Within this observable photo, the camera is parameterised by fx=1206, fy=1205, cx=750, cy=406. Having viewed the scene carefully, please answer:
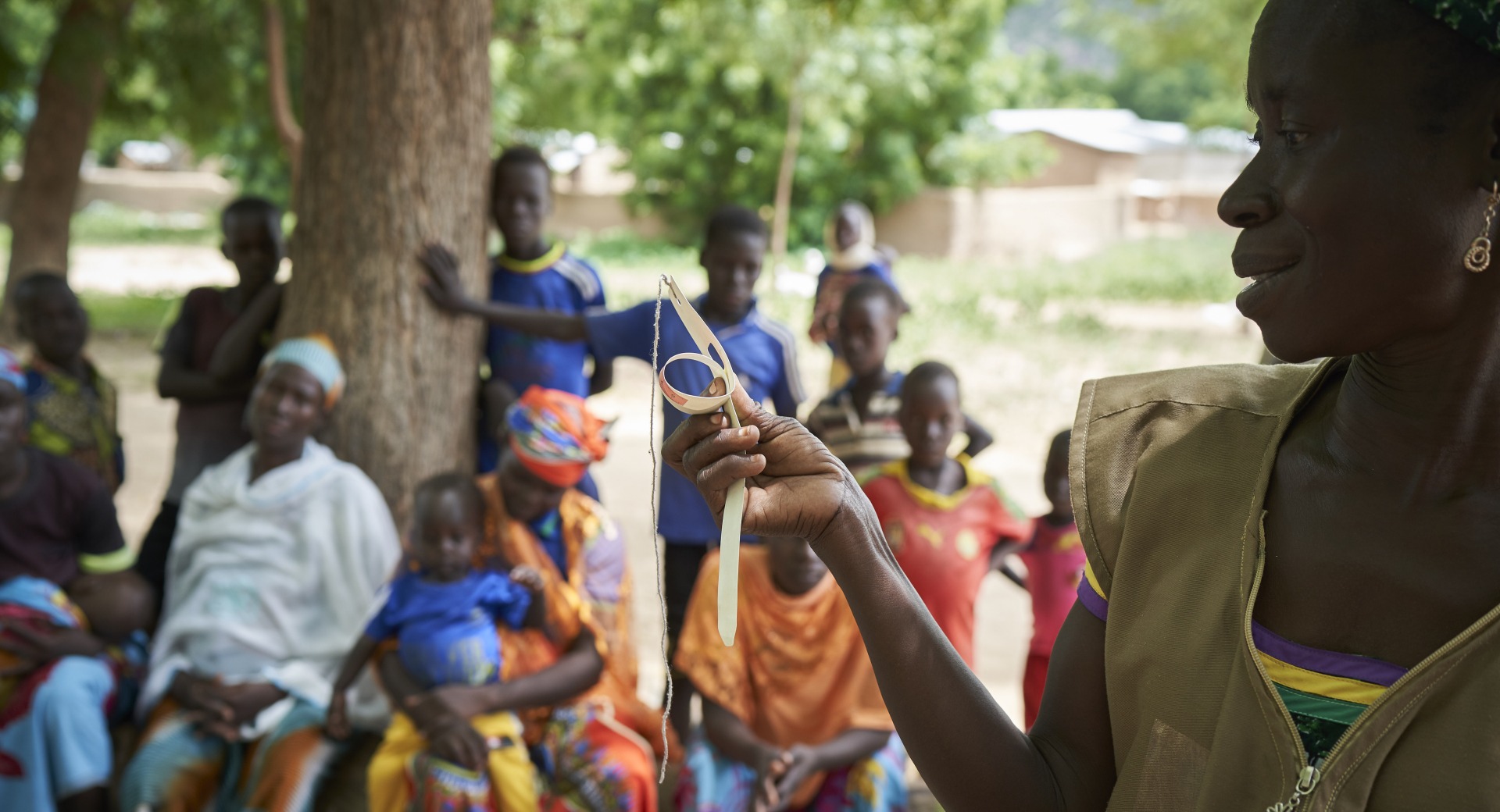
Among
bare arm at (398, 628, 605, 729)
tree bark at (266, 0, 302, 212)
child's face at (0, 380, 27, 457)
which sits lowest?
bare arm at (398, 628, 605, 729)

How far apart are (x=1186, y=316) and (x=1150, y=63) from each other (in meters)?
4.70

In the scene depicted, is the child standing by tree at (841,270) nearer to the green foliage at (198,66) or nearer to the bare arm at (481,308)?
the bare arm at (481,308)

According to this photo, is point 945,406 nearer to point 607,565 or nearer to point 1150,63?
point 607,565

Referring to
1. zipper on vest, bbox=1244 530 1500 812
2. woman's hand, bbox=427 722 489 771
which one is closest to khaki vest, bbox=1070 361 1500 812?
zipper on vest, bbox=1244 530 1500 812

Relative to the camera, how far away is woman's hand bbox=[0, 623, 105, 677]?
3.10m

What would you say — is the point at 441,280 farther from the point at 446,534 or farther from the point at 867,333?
the point at 867,333

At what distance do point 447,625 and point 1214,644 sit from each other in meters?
2.31

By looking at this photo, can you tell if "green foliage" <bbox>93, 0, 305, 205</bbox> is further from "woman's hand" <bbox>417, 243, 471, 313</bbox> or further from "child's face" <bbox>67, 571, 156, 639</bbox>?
"child's face" <bbox>67, 571, 156, 639</bbox>

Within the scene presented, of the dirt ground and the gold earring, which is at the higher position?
the gold earring

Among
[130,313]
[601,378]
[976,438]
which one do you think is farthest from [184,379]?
[130,313]

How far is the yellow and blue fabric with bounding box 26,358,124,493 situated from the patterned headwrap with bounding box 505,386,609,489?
1608 mm

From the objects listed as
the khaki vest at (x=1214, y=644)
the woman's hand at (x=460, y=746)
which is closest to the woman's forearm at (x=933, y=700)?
the khaki vest at (x=1214, y=644)

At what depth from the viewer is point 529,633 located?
318 centimetres

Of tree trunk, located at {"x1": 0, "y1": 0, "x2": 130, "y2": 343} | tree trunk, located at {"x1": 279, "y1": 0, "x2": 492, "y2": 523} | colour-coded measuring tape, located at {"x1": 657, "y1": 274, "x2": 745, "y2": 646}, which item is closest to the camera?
colour-coded measuring tape, located at {"x1": 657, "y1": 274, "x2": 745, "y2": 646}
